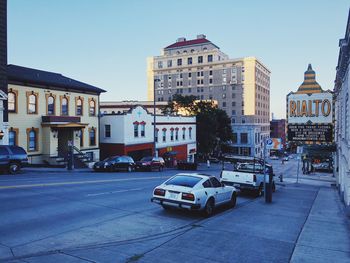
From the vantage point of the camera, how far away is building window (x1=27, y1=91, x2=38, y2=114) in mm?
32312

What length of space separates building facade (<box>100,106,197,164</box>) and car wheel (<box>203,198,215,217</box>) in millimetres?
29761

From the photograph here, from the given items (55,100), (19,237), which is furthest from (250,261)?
(55,100)

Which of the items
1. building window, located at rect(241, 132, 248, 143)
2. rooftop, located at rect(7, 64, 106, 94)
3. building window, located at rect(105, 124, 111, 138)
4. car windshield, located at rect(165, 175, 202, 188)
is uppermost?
rooftop, located at rect(7, 64, 106, 94)

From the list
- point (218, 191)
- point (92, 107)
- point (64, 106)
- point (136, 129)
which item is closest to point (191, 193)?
point (218, 191)

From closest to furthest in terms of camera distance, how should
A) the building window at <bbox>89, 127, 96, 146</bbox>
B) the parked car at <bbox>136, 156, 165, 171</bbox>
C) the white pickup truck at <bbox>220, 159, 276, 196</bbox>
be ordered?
the white pickup truck at <bbox>220, 159, 276, 196</bbox> < the parked car at <bbox>136, 156, 165, 171</bbox> < the building window at <bbox>89, 127, 96, 146</bbox>

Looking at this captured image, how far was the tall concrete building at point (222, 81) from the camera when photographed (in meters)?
99.8

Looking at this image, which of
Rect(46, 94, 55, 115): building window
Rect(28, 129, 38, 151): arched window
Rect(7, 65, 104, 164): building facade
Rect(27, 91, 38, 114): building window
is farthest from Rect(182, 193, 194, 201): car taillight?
Rect(46, 94, 55, 115): building window

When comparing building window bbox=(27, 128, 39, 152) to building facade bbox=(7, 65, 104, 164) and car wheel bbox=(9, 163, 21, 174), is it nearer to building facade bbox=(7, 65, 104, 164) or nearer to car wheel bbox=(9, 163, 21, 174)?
building facade bbox=(7, 65, 104, 164)

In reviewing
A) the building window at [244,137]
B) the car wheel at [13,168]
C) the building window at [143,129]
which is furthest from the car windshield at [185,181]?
the building window at [244,137]

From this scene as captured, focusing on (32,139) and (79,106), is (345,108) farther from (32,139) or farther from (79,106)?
(79,106)

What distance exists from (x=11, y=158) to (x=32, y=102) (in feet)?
35.3

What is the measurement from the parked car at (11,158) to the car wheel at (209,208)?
1690cm

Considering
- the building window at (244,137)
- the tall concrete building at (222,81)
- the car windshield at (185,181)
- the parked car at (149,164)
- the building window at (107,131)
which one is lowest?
the parked car at (149,164)

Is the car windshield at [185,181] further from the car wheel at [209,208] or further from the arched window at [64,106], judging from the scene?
the arched window at [64,106]
